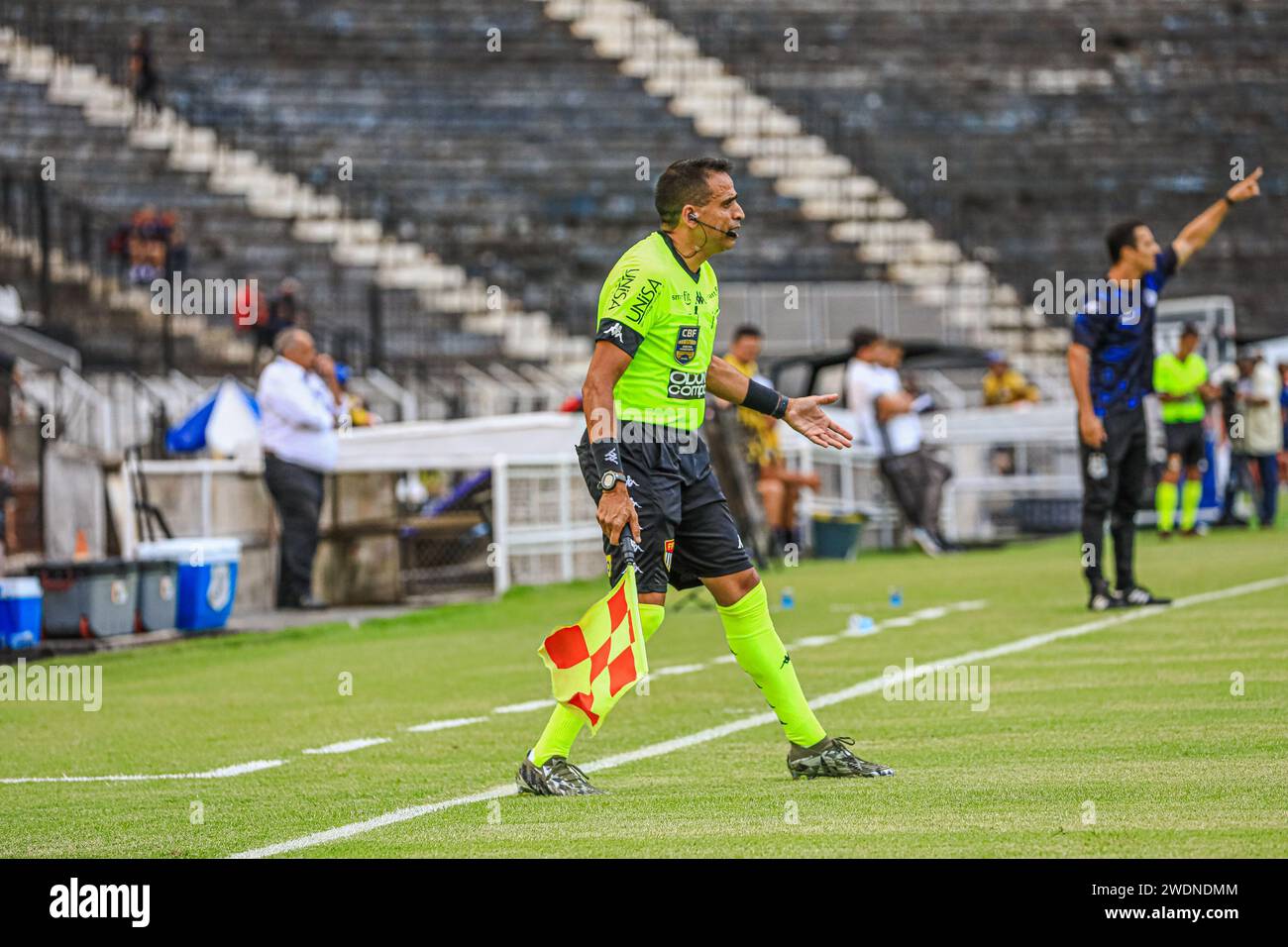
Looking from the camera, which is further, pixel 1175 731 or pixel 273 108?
pixel 273 108

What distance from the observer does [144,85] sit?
124 feet

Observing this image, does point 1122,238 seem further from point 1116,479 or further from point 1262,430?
point 1262,430

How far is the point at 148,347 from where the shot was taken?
28.8 metres

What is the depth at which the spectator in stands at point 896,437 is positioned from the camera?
22094mm

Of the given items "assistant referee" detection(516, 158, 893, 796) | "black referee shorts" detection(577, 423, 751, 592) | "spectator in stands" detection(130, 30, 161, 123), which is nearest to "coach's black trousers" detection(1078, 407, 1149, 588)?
"assistant referee" detection(516, 158, 893, 796)

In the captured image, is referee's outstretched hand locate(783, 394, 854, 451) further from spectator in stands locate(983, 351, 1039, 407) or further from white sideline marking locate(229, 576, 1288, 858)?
spectator in stands locate(983, 351, 1039, 407)

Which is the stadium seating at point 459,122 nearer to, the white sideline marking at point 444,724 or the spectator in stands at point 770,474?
the spectator in stands at point 770,474

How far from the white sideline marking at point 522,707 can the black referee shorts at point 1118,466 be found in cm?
430

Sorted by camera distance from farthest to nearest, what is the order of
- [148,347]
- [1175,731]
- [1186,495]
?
[148,347]
[1186,495]
[1175,731]

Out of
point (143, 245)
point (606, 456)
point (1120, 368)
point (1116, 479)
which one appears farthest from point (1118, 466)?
point (143, 245)

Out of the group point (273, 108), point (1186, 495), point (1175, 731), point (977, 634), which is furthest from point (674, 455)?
point (273, 108)

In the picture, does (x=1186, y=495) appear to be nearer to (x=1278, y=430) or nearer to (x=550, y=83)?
(x=1278, y=430)

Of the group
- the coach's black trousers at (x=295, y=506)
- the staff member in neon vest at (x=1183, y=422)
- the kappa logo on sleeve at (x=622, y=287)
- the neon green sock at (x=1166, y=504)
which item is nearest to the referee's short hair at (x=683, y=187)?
the kappa logo on sleeve at (x=622, y=287)
